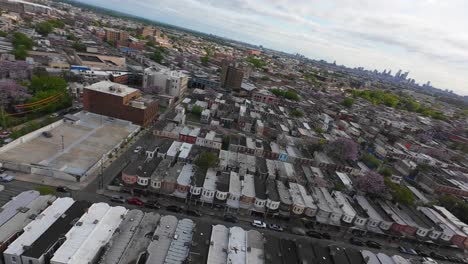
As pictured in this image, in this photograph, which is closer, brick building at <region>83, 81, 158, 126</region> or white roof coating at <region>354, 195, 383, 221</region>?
white roof coating at <region>354, 195, 383, 221</region>

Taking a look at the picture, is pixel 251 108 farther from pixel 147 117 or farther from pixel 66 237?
pixel 66 237

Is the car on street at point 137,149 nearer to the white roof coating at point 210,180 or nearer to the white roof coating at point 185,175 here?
the white roof coating at point 185,175

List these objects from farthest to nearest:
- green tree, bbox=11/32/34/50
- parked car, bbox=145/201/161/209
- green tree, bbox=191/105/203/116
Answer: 1. green tree, bbox=11/32/34/50
2. green tree, bbox=191/105/203/116
3. parked car, bbox=145/201/161/209

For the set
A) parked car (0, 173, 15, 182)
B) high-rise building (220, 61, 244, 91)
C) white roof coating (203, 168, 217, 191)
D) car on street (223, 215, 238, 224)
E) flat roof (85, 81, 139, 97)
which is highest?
high-rise building (220, 61, 244, 91)

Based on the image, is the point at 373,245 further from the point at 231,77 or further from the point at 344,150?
the point at 231,77

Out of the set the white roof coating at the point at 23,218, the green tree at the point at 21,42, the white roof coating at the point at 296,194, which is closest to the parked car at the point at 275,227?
the white roof coating at the point at 296,194

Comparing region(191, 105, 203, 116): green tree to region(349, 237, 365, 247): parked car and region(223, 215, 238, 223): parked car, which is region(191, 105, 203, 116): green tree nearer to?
region(223, 215, 238, 223): parked car

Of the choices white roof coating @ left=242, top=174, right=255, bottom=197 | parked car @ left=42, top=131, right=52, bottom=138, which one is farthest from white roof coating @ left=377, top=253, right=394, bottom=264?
parked car @ left=42, top=131, right=52, bottom=138

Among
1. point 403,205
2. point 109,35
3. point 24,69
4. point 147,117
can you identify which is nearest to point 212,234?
point 403,205
